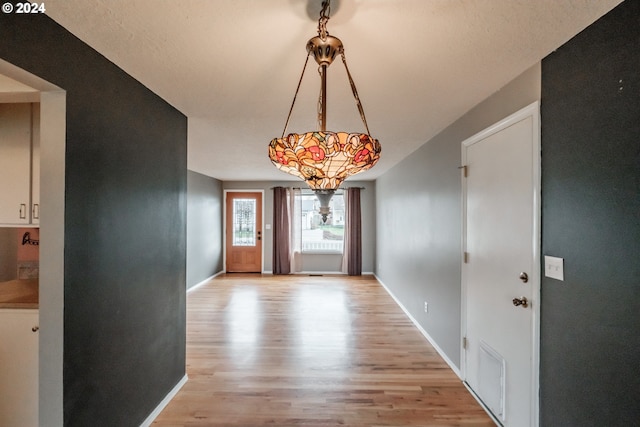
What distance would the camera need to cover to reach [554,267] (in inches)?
56.3

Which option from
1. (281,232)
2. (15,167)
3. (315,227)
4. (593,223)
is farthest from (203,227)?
(593,223)

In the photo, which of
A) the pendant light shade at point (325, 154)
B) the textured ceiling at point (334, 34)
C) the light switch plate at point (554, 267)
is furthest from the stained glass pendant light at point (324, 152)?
the light switch plate at point (554, 267)

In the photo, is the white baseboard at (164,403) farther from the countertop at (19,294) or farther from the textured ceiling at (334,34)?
the textured ceiling at (334,34)

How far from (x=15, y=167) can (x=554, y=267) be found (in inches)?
118

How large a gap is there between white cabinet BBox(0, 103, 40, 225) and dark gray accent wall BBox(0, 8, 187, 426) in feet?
1.36

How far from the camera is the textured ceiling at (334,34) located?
113 cm

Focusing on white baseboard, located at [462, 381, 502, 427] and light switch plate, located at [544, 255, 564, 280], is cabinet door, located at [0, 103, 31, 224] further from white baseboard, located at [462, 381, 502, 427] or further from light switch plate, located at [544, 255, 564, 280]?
white baseboard, located at [462, 381, 502, 427]

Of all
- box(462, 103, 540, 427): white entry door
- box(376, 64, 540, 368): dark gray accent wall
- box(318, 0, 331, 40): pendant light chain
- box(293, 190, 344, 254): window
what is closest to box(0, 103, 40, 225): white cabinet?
box(318, 0, 331, 40): pendant light chain

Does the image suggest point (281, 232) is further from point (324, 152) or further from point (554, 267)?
point (324, 152)

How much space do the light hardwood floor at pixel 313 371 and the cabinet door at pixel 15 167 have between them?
5.28ft

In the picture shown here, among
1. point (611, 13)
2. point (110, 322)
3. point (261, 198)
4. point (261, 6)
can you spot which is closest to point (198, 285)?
point (261, 198)

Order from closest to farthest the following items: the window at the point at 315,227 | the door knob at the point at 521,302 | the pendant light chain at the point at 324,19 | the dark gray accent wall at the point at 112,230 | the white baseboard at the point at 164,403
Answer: the pendant light chain at the point at 324,19 → the dark gray accent wall at the point at 112,230 → the door knob at the point at 521,302 → the white baseboard at the point at 164,403 → the window at the point at 315,227

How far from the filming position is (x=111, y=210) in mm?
1544

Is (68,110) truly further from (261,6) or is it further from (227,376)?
(227,376)
